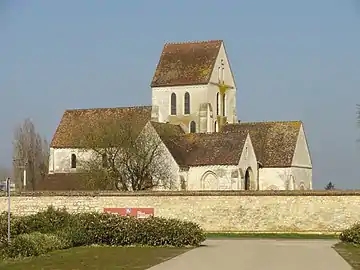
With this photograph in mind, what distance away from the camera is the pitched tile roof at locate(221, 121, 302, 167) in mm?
70125

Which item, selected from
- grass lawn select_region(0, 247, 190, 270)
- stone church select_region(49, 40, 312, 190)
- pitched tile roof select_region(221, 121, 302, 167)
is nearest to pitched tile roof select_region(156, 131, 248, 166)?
stone church select_region(49, 40, 312, 190)

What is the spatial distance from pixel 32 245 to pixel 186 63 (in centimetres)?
5021

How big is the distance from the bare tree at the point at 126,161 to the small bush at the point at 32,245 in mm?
30732

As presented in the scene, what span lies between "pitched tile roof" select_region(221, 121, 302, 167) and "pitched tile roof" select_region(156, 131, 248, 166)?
6141 millimetres

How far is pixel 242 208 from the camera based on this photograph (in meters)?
46.1

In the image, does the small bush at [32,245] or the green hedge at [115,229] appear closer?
the small bush at [32,245]

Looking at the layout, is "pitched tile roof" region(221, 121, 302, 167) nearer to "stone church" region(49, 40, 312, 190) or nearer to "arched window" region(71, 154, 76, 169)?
"stone church" region(49, 40, 312, 190)

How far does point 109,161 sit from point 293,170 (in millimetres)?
17171

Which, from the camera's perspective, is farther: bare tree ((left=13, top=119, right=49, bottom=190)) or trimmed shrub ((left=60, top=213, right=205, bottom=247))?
bare tree ((left=13, top=119, right=49, bottom=190))

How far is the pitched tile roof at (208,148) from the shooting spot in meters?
63.2

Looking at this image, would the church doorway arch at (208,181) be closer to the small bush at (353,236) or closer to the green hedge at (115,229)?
the small bush at (353,236)

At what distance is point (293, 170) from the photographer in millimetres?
70000

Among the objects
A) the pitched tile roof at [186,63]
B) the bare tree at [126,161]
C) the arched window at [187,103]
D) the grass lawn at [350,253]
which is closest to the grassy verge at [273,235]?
the grass lawn at [350,253]

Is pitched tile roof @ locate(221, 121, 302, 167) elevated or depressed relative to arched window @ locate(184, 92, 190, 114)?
depressed
